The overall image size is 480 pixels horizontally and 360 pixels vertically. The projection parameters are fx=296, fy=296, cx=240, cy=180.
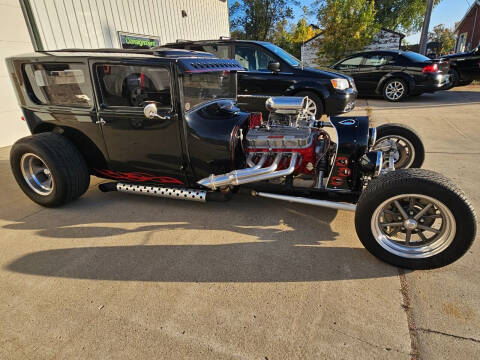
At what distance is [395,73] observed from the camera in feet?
30.7

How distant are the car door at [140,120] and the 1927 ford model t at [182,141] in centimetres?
1

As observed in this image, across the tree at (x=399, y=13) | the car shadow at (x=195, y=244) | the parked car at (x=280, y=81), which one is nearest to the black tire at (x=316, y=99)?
the parked car at (x=280, y=81)

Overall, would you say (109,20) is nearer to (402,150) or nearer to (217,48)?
(217,48)

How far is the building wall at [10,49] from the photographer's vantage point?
562 centimetres

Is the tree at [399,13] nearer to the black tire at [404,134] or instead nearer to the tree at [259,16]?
the tree at [259,16]

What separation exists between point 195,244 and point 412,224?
1826 millimetres

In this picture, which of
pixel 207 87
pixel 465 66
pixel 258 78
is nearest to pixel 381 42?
pixel 465 66

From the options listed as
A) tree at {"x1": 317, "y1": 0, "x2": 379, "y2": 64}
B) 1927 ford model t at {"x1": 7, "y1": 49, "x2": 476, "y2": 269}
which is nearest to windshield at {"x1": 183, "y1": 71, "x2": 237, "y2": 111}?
1927 ford model t at {"x1": 7, "y1": 49, "x2": 476, "y2": 269}

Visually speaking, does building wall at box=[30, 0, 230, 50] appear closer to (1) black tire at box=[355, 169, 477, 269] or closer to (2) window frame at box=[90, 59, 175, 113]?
(2) window frame at box=[90, 59, 175, 113]

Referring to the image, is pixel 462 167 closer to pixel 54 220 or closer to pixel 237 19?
pixel 54 220

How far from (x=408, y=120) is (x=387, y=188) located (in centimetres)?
589

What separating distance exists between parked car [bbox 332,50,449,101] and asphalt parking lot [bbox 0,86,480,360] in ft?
22.9

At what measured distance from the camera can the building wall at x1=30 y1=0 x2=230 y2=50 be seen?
6.24 meters

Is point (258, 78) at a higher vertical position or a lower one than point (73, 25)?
lower
